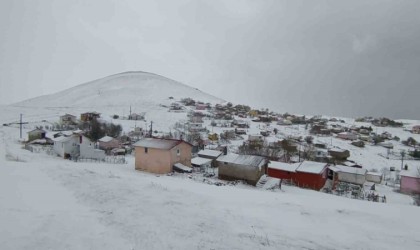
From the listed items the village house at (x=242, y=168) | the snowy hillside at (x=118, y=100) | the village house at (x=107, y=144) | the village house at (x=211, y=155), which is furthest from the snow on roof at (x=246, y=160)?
the snowy hillside at (x=118, y=100)

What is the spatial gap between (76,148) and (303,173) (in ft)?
83.8

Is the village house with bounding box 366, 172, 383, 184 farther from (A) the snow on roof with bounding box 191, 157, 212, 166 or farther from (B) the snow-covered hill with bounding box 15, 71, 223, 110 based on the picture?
(B) the snow-covered hill with bounding box 15, 71, 223, 110

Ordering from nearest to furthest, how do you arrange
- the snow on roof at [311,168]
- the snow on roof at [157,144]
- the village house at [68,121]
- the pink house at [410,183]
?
the snow on roof at [157,144] → the snow on roof at [311,168] → the pink house at [410,183] → the village house at [68,121]

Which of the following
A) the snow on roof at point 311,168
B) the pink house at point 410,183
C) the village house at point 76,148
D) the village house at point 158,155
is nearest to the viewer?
the village house at point 158,155

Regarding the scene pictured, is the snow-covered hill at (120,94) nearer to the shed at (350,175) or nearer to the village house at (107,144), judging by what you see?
the village house at (107,144)

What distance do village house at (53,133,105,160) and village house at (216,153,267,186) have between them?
15.3 metres

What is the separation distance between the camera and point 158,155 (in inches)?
1062

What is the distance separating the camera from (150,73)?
182250 millimetres

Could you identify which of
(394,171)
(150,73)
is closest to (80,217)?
(394,171)

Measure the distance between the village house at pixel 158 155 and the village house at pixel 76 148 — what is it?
7.41 metres

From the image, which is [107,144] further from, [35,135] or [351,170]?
[351,170]

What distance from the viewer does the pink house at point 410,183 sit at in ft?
105

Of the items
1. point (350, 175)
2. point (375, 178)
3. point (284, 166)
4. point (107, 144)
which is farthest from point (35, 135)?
point (375, 178)

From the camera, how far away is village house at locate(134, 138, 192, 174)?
26656 millimetres
